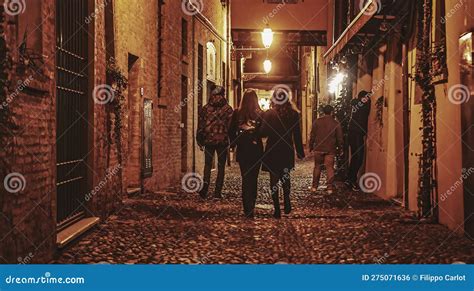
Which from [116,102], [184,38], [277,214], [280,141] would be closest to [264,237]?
[277,214]

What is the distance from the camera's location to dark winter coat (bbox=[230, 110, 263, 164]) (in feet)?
32.4

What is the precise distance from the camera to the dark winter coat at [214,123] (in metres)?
12.4

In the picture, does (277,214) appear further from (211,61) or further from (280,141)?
(211,61)

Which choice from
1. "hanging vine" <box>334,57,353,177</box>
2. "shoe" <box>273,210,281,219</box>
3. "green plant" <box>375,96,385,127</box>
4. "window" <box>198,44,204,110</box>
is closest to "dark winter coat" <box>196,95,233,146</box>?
"shoe" <box>273,210,281,219</box>

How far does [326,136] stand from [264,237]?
585cm

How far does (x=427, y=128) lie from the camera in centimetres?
942

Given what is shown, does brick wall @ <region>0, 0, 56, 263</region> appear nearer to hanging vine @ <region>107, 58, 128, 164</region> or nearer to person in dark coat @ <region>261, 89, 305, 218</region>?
hanging vine @ <region>107, 58, 128, 164</region>

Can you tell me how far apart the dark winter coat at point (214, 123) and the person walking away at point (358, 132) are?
11.0 feet

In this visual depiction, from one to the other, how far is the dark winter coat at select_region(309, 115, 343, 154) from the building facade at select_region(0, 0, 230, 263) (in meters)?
3.27

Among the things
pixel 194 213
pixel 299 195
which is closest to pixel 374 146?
pixel 299 195

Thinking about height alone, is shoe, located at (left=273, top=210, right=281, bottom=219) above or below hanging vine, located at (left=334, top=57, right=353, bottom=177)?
below

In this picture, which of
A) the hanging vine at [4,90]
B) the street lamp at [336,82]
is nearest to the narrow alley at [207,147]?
the hanging vine at [4,90]

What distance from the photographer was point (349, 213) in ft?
34.5

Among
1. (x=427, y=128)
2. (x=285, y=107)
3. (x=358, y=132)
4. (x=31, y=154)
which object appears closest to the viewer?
(x=31, y=154)
